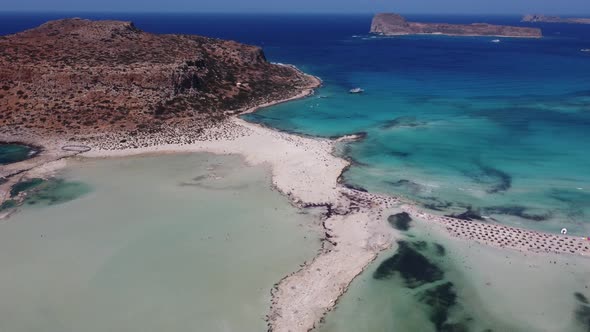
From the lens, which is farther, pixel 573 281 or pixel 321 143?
pixel 321 143

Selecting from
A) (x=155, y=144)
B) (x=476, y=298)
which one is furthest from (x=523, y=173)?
(x=155, y=144)

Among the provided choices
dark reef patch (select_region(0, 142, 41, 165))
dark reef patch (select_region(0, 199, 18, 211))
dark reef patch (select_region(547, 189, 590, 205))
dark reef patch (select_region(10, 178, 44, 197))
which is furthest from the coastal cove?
dark reef patch (select_region(0, 142, 41, 165))

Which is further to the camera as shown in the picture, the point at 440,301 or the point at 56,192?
the point at 56,192

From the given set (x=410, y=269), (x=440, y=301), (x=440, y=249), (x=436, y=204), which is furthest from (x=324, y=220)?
(x=440, y=301)

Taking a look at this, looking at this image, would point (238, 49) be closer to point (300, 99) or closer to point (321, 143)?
point (300, 99)

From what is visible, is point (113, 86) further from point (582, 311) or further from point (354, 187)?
point (582, 311)

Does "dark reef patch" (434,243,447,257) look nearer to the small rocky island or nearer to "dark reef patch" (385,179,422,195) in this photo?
"dark reef patch" (385,179,422,195)
